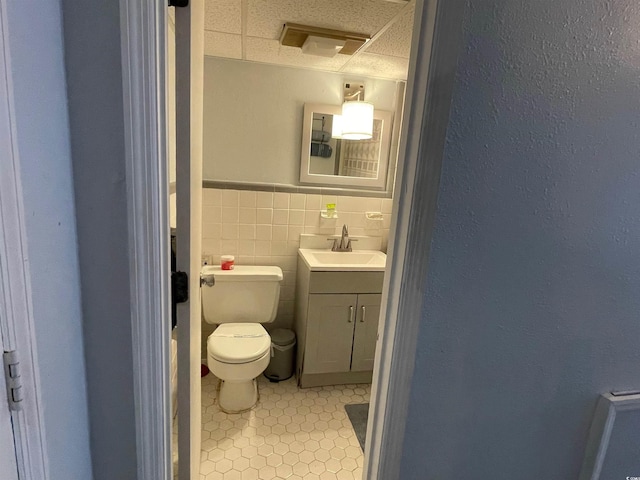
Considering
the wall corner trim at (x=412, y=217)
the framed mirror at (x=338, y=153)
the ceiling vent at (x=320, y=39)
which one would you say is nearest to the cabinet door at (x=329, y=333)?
the framed mirror at (x=338, y=153)

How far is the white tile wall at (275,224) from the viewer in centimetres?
235

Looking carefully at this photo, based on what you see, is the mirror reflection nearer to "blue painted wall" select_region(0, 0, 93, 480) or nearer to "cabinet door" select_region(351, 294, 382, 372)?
"cabinet door" select_region(351, 294, 382, 372)

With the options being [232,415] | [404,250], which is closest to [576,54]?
[404,250]

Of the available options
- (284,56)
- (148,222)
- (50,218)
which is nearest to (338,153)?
(284,56)

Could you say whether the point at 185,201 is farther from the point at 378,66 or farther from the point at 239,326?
the point at 378,66

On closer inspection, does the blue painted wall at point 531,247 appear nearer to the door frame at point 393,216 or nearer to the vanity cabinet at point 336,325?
the door frame at point 393,216

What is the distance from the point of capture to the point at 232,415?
2008 mm

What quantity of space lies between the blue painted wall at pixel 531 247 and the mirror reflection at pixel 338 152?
65.2 inches

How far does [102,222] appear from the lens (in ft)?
→ 2.36

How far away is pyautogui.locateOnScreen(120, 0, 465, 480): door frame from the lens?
26.8 inches

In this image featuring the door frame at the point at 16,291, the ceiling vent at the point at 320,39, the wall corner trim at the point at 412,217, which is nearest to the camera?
the door frame at the point at 16,291

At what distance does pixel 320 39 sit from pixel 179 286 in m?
1.40

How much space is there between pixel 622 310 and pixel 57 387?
1408 mm

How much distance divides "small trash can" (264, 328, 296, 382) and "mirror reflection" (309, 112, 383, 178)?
1.14m
